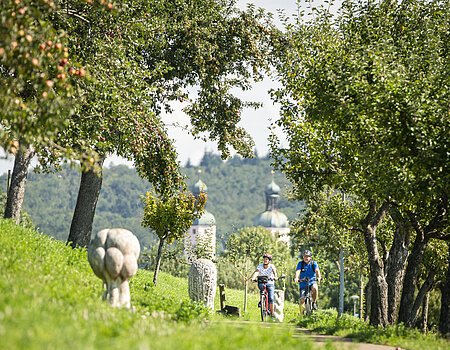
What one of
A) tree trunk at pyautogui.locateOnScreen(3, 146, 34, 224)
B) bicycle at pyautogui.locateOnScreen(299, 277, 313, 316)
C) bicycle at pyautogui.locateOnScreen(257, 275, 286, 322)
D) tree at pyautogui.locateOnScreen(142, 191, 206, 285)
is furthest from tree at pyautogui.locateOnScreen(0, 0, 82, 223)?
tree at pyautogui.locateOnScreen(142, 191, 206, 285)

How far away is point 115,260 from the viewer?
11562mm

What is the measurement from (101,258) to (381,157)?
7.69 metres

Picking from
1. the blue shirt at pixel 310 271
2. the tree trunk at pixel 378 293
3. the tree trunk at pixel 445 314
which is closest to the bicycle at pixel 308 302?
the blue shirt at pixel 310 271

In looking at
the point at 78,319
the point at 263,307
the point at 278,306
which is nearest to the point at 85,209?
the point at 263,307

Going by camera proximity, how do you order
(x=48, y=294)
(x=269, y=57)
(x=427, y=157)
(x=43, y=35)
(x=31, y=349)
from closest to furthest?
(x=31, y=349)
(x=48, y=294)
(x=43, y=35)
(x=427, y=157)
(x=269, y=57)

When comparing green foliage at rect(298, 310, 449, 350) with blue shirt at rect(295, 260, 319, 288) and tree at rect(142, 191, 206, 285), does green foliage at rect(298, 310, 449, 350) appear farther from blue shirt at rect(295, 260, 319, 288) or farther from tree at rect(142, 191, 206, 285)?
tree at rect(142, 191, 206, 285)

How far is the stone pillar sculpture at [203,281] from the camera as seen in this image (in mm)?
20562

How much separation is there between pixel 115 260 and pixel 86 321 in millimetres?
3163

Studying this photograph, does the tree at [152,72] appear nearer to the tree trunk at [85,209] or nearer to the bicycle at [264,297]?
the tree trunk at [85,209]

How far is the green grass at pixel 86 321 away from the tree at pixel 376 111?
3621 millimetres

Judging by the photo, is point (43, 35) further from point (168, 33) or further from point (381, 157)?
point (168, 33)

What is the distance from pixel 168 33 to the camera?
2464cm

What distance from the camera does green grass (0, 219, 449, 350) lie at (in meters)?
6.80

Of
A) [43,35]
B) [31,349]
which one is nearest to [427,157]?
[43,35]
